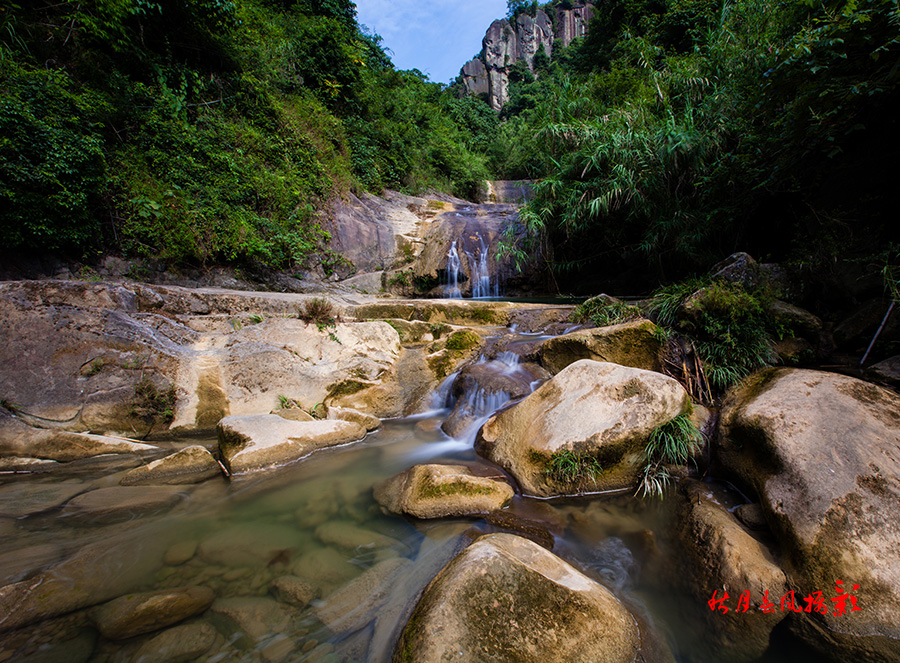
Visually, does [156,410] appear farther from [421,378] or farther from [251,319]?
[421,378]

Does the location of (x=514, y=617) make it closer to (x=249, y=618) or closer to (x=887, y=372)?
(x=249, y=618)

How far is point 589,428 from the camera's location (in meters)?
2.67

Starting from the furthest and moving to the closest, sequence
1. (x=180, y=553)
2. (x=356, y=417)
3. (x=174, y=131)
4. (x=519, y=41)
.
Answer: (x=519, y=41) → (x=174, y=131) → (x=356, y=417) → (x=180, y=553)

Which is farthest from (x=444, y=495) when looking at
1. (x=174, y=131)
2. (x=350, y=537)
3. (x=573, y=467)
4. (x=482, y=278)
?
(x=174, y=131)

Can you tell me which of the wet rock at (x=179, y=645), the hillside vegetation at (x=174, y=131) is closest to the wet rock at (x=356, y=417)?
the wet rock at (x=179, y=645)

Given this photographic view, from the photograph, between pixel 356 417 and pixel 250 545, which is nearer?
pixel 250 545

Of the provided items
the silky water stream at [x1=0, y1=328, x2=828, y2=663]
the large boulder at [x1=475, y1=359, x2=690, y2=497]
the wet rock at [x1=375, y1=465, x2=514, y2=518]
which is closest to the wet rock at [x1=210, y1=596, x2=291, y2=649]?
the silky water stream at [x1=0, y1=328, x2=828, y2=663]

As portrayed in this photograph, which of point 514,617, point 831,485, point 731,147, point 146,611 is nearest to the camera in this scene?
point 514,617

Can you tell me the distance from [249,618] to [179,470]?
5.87 feet

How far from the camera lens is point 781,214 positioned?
4949 millimetres

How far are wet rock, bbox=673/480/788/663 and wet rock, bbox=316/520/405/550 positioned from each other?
1.69 meters

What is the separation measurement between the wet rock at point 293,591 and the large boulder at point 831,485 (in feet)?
7.98

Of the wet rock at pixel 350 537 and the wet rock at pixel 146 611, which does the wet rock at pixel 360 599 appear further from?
the wet rock at pixel 146 611

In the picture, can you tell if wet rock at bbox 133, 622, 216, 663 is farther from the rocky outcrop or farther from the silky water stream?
the rocky outcrop
